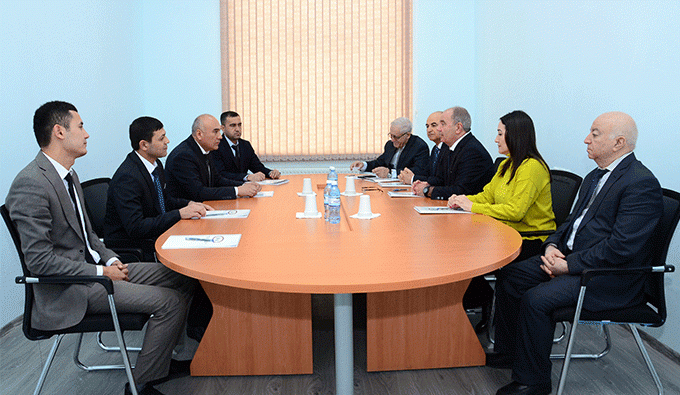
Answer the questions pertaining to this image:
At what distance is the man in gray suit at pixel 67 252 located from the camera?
2.10 m

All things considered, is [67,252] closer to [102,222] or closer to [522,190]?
[102,222]

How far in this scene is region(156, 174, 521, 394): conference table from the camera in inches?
81.0

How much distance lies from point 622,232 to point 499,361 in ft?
3.22

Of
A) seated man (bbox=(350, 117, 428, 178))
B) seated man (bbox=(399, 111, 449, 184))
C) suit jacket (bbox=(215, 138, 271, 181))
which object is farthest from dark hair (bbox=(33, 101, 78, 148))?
seated man (bbox=(350, 117, 428, 178))

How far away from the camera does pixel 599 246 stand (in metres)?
2.30

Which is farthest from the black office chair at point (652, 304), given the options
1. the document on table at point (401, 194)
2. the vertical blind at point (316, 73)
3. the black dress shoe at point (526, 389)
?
the vertical blind at point (316, 73)

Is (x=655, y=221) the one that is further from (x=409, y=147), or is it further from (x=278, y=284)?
(x=409, y=147)

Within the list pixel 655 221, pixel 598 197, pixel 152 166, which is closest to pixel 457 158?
pixel 598 197

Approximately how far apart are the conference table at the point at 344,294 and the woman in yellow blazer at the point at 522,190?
0.14 m

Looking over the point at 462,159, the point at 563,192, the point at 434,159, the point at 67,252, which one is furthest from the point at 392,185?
the point at 67,252

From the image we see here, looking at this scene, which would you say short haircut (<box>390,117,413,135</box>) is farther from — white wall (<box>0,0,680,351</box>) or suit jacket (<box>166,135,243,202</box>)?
suit jacket (<box>166,135,243,202</box>)

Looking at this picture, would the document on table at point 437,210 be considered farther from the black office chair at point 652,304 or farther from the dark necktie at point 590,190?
the black office chair at point 652,304

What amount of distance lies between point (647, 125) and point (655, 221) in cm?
121

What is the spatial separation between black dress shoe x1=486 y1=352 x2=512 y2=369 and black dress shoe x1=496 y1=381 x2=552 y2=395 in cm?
32
